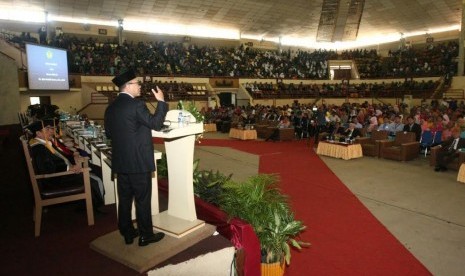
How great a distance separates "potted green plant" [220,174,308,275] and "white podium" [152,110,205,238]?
441 mm

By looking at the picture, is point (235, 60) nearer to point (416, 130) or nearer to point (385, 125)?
point (385, 125)

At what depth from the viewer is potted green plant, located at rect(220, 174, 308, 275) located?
319 cm

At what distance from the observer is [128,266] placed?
267 cm

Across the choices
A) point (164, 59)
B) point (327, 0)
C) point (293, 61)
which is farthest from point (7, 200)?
point (293, 61)

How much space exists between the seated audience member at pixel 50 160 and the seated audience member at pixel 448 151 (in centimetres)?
759

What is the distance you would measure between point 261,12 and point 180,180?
24021mm

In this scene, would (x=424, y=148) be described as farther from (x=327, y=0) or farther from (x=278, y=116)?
(x=327, y=0)

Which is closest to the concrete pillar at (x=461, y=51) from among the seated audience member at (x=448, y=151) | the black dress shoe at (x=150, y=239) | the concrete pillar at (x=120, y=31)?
the seated audience member at (x=448, y=151)

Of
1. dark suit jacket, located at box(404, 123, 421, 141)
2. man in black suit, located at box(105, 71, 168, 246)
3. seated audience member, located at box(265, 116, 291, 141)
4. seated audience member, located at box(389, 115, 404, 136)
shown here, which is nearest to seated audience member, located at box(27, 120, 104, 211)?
man in black suit, located at box(105, 71, 168, 246)

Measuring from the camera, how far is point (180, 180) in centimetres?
316

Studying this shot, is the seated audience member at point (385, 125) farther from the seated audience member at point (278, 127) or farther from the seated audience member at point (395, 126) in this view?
the seated audience member at point (278, 127)

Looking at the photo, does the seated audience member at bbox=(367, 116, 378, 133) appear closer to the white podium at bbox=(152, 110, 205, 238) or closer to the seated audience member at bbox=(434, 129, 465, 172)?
the seated audience member at bbox=(434, 129, 465, 172)

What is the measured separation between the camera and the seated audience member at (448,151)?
7738mm

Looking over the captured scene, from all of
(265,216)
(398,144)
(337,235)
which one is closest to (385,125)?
(398,144)
